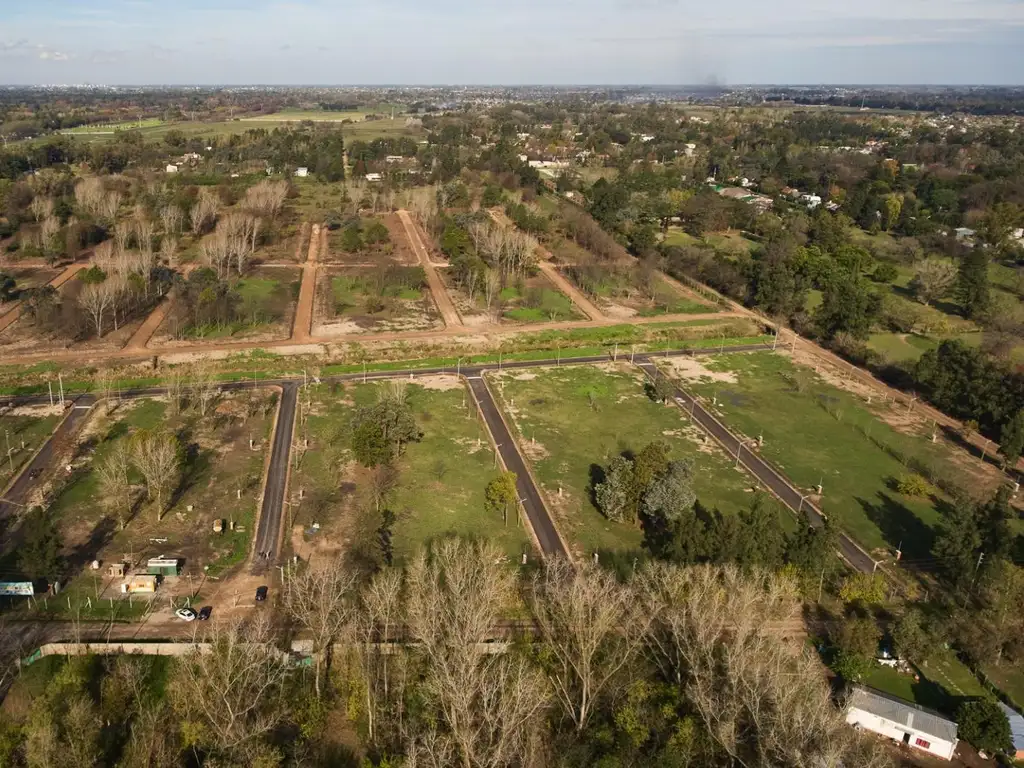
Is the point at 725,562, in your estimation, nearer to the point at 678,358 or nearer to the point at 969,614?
the point at 969,614

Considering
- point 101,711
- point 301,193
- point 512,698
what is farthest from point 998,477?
point 301,193

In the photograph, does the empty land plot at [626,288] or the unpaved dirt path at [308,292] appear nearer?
the unpaved dirt path at [308,292]

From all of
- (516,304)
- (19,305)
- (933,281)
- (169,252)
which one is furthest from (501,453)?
(933,281)

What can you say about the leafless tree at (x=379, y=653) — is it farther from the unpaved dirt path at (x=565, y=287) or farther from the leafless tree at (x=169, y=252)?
the leafless tree at (x=169, y=252)

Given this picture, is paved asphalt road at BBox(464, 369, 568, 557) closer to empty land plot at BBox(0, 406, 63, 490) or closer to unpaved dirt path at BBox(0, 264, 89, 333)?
empty land plot at BBox(0, 406, 63, 490)

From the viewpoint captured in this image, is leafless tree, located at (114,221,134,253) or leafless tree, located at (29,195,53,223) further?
leafless tree, located at (29,195,53,223)

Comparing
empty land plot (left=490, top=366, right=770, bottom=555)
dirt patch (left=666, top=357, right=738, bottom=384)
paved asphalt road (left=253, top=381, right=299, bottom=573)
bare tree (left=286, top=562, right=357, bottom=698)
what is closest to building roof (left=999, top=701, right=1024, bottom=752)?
empty land plot (left=490, top=366, right=770, bottom=555)

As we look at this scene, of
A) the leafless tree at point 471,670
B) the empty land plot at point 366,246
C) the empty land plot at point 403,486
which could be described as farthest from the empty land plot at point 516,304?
the leafless tree at point 471,670
